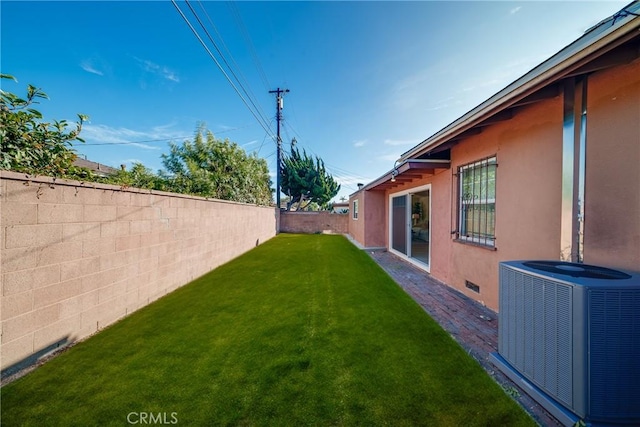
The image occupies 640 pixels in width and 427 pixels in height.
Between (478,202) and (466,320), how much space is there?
2.18 m

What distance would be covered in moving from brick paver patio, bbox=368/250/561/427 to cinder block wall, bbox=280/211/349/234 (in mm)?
12324

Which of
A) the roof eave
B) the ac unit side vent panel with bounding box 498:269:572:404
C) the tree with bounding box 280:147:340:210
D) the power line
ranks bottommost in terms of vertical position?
the ac unit side vent panel with bounding box 498:269:572:404

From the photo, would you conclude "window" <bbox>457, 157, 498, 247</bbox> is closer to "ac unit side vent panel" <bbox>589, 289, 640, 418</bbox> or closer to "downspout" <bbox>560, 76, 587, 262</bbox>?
"downspout" <bbox>560, 76, 587, 262</bbox>

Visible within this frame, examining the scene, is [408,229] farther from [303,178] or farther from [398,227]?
[303,178]

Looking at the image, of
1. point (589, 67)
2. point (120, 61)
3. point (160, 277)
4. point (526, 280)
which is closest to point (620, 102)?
point (589, 67)

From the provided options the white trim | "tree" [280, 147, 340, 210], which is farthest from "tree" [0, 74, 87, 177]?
"tree" [280, 147, 340, 210]

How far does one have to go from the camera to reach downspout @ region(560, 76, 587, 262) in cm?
227

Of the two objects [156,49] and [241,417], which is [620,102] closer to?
[241,417]

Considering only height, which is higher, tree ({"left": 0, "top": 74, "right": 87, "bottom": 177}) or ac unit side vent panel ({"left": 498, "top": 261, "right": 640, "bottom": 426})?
tree ({"left": 0, "top": 74, "right": 87, "bottom": 177})

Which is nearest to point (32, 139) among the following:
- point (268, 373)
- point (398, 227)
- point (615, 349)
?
point (268, 373)

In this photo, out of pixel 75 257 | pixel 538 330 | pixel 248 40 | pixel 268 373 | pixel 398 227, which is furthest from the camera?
pixel 398 227

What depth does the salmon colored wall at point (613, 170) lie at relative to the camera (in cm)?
190

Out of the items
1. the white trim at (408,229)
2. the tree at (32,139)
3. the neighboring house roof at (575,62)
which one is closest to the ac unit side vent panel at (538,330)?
the neighboring house roof at (575,62)

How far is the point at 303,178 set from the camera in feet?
65.1
